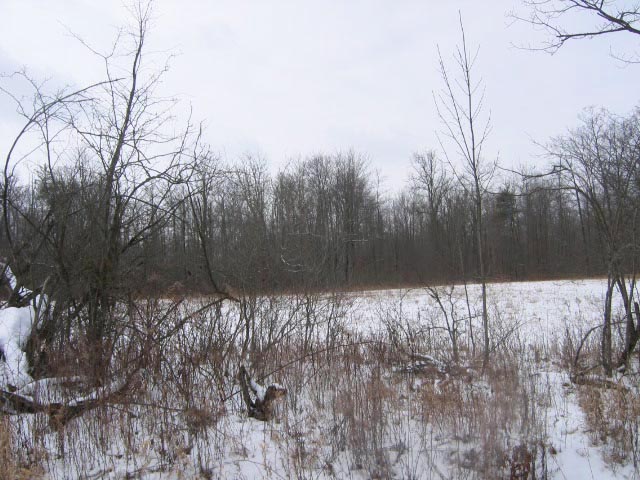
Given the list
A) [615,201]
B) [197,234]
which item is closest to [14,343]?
[197,234]

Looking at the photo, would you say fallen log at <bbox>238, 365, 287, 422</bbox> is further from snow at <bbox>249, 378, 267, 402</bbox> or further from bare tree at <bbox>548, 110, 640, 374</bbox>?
bare tree at <bbox>548, 110, 640, 374</bbox>

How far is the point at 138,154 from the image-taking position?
5863 mm

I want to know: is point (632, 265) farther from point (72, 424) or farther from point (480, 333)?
point (72, 424)

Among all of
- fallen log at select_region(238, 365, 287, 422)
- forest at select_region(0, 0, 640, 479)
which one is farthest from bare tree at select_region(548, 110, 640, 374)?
fallen log at select_region(238, 365, 287, 422)

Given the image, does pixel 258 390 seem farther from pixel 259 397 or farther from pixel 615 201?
pixel 615 201

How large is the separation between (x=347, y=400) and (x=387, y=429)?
1.42ft

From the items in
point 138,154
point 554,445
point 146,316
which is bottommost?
point 554,445

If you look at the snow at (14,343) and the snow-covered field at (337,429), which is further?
the snow at (14,343)

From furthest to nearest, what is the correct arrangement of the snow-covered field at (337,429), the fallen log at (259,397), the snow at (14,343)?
the snow at (14,343) < the fallen log at (259,397) < the snow-covered field at (337,429)

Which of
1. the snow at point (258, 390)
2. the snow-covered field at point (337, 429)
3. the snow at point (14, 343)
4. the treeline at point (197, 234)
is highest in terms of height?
the treeline at point (197, 234)

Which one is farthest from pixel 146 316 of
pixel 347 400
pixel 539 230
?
pixel 539 230

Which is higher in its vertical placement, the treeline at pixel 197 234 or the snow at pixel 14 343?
the treeline at pixel 197 234

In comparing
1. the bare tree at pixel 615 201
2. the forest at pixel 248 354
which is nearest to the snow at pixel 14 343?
the forest at pixel 248 354

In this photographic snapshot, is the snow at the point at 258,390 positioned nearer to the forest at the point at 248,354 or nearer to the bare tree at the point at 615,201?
the forest at the point at 248,354
